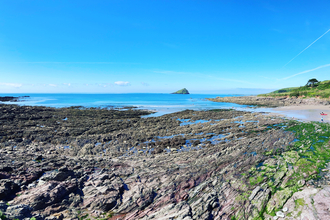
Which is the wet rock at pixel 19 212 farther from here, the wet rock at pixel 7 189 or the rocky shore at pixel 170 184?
the wet rock at pixel 7 189

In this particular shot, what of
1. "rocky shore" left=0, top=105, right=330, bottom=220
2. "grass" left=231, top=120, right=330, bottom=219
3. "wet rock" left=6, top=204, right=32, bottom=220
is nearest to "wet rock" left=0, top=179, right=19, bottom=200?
"rocky shore" left=0, top=105, right=330, bottom=220

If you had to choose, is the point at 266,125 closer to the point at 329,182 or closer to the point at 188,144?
the point at 188,144

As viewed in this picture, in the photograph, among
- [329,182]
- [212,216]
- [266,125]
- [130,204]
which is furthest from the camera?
[266,125]

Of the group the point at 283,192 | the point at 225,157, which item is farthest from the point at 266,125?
the point at 283,192

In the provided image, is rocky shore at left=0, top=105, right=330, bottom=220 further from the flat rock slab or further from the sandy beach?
the sandy beach

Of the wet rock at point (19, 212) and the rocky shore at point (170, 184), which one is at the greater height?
the wet rock at point (19, 212)

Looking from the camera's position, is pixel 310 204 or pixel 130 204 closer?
pixel 310 204

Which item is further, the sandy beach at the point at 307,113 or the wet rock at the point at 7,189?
the sandy beach at the point at 307,113

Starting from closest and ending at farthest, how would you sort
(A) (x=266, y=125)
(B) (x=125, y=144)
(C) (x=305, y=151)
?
(C) (x=305, y=151)
(B) (x=125, y=144)
(A) (x=266, y=125)

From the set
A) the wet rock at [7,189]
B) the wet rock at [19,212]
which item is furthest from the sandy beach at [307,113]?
the wet rock at [7,189]

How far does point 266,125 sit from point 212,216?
25758mm

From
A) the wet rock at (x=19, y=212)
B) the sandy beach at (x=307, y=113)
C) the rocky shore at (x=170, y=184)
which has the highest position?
the sandy beach at (x=307, y=113)

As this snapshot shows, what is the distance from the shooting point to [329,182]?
9.05 m

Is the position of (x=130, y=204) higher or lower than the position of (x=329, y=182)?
lower
